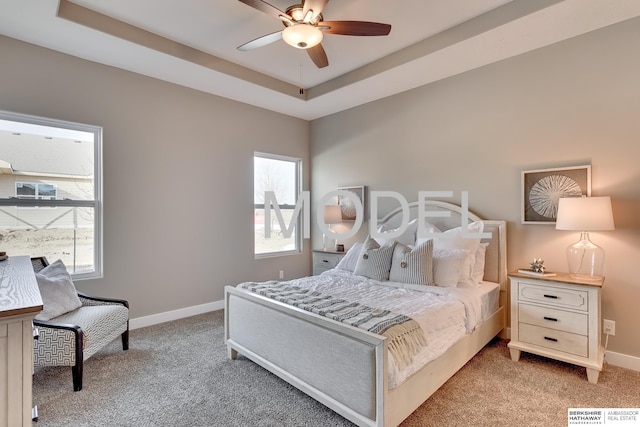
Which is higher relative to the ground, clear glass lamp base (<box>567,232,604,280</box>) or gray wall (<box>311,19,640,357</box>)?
gray wall (<box>311,19,640,357</box>)

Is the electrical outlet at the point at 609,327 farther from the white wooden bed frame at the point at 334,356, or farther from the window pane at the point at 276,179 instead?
the window pane at the point at 276,179

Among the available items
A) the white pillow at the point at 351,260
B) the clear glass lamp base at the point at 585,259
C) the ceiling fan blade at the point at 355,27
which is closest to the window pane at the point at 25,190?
the ceiling fan blade at the point at 355,27

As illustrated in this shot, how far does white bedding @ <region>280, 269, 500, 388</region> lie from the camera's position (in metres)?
2.02

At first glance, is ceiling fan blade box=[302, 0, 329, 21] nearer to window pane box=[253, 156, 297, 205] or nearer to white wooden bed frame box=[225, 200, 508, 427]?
white wooden bed frame box=[225, 200, 508, 427]

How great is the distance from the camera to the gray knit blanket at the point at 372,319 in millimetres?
1767

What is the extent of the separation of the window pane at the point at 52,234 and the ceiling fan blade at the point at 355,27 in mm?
2973

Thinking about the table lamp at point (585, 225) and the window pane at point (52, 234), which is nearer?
the table lamp at point (585, 225)

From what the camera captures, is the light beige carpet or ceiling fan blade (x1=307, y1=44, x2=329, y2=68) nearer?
the light beige carpet

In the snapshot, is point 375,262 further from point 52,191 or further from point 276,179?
point 52,191

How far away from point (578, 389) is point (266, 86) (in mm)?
4136

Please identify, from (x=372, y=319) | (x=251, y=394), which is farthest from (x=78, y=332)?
(x=372, y=319)

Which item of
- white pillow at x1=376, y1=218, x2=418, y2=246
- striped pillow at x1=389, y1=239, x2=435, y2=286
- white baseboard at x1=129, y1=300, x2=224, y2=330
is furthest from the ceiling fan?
white baseboard at x1=129, y1=300, x2=224, y2=330

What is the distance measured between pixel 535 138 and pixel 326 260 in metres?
2.76

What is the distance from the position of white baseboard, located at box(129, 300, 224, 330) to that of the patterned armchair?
61cm
